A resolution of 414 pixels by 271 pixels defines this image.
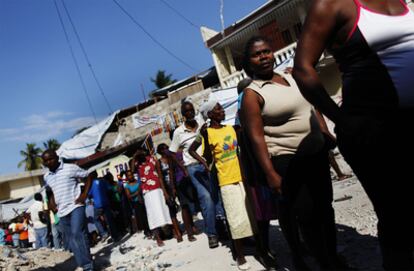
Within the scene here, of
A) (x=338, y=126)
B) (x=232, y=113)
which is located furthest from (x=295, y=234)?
(x=232, y=113)

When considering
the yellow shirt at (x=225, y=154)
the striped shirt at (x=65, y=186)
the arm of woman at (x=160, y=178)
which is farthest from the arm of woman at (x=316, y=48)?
the arm of woman at (x=160, y=178)

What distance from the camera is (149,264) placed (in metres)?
5.19

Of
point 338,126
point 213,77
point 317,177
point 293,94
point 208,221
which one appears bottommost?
point 208,221

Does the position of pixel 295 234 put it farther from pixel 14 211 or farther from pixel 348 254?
pixel 14 211

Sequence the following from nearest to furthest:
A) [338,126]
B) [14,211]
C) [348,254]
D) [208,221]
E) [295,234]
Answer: [338,126]
[295,234]
[348,254]
[208,221]
[14,211]

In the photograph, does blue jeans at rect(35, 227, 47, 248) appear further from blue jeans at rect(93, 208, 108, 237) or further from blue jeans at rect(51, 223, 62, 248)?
blue jeans at rect(93, 208, 108, 237)

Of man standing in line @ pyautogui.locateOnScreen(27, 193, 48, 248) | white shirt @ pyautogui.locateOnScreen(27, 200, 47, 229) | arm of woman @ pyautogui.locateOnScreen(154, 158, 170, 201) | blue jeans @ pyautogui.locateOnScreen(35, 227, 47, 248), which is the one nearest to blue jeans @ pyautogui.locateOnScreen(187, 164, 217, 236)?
arm of woman @ pyautogui.locateOnScreen(154, 158, 170, 201)

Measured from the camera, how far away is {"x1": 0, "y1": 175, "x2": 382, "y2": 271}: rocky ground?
3.31 m

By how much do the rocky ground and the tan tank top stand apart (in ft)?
3.62

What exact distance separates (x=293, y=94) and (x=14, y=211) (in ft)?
72.9

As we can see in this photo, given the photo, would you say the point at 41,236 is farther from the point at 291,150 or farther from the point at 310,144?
the point at 310,144

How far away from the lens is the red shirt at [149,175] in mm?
6598

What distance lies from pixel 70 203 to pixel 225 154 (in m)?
2.39

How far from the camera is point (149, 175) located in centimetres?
664
